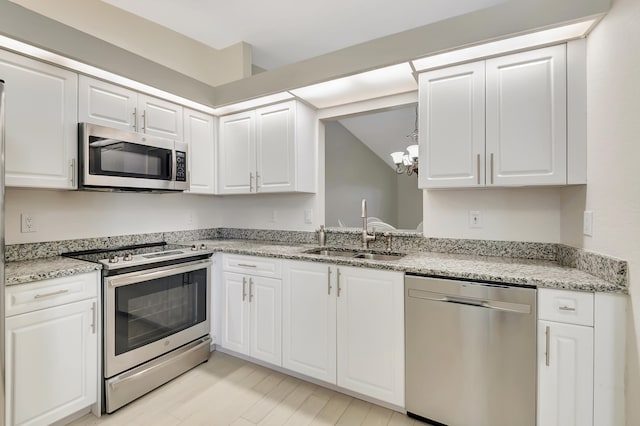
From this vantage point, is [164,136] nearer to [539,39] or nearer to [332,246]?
[332,246]

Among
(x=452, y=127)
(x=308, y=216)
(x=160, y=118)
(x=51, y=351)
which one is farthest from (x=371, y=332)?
(x=160, y=118)

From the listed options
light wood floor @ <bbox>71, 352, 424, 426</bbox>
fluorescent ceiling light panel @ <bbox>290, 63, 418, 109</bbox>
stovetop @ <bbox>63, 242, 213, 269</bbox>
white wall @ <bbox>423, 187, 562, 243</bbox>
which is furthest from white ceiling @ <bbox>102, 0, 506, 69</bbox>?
light wood floor @ <bbox>71, 352, 424, 426</bbox>

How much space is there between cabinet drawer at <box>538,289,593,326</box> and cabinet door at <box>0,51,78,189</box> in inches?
114

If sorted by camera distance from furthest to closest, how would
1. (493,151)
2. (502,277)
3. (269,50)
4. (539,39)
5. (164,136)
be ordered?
(269,50) → (164,136) → (493,151) → (539,39) → (502,277)

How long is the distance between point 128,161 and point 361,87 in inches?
74.2

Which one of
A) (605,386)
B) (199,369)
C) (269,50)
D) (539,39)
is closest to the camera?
(605,386)

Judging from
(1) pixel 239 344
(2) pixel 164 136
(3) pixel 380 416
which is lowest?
(3) pixel 380 416

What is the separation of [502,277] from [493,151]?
78 cm

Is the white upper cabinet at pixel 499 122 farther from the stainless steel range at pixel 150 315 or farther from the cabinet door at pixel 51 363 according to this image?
the cabinet door at pixel 51 363

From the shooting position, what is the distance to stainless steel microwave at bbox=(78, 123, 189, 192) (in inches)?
78.5

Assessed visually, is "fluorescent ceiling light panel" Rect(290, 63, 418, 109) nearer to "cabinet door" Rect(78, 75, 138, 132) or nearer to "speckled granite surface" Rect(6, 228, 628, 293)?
"speckled granite surface" Rect(6, 228, 628, 293)

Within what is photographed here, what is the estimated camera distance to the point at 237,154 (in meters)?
2.95

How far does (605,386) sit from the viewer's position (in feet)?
4.41

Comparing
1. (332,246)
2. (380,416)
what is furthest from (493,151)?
(380,416)
